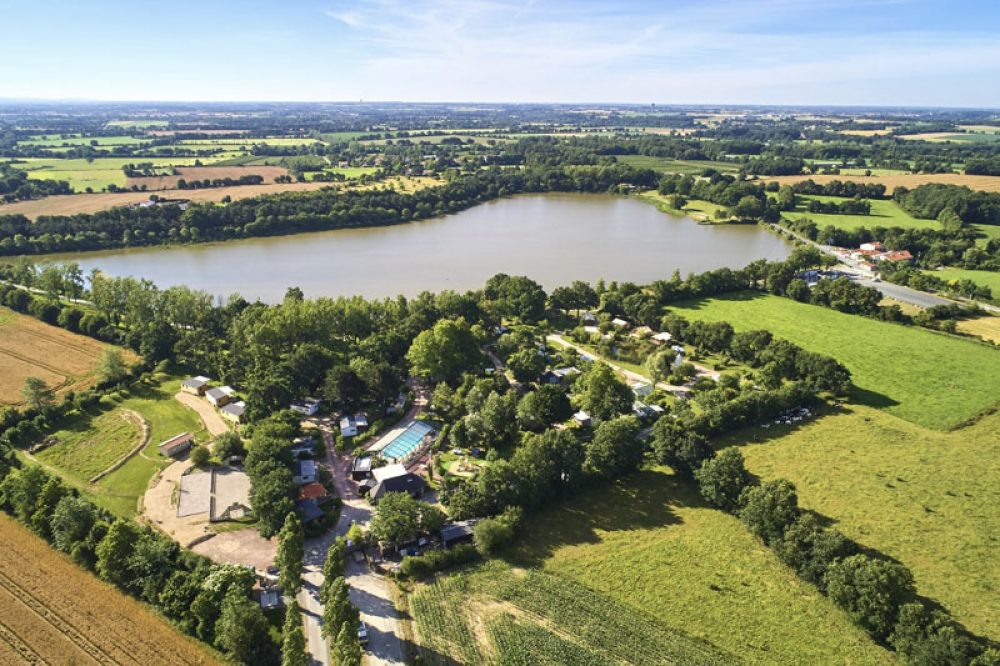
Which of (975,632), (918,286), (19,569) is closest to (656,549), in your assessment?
(975,632)

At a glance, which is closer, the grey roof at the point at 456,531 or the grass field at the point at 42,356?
the grey roof at the point at 456,531

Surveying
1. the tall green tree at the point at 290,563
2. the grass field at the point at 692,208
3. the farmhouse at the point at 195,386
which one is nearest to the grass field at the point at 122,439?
the farmhouse at the point at 195,386

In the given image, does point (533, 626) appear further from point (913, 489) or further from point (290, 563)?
point (913, 489)

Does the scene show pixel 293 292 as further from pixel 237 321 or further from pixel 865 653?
pixel 865 653

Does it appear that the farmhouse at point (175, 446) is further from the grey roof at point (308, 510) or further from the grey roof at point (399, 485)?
the grey roof at point (399, 485)

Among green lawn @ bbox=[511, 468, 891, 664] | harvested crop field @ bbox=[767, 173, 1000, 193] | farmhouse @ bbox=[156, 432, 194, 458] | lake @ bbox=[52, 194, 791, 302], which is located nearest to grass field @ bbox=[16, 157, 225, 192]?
lake @ bbox=[52, 194, 791, 302]

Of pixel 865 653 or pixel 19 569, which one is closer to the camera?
pixel 865 653
